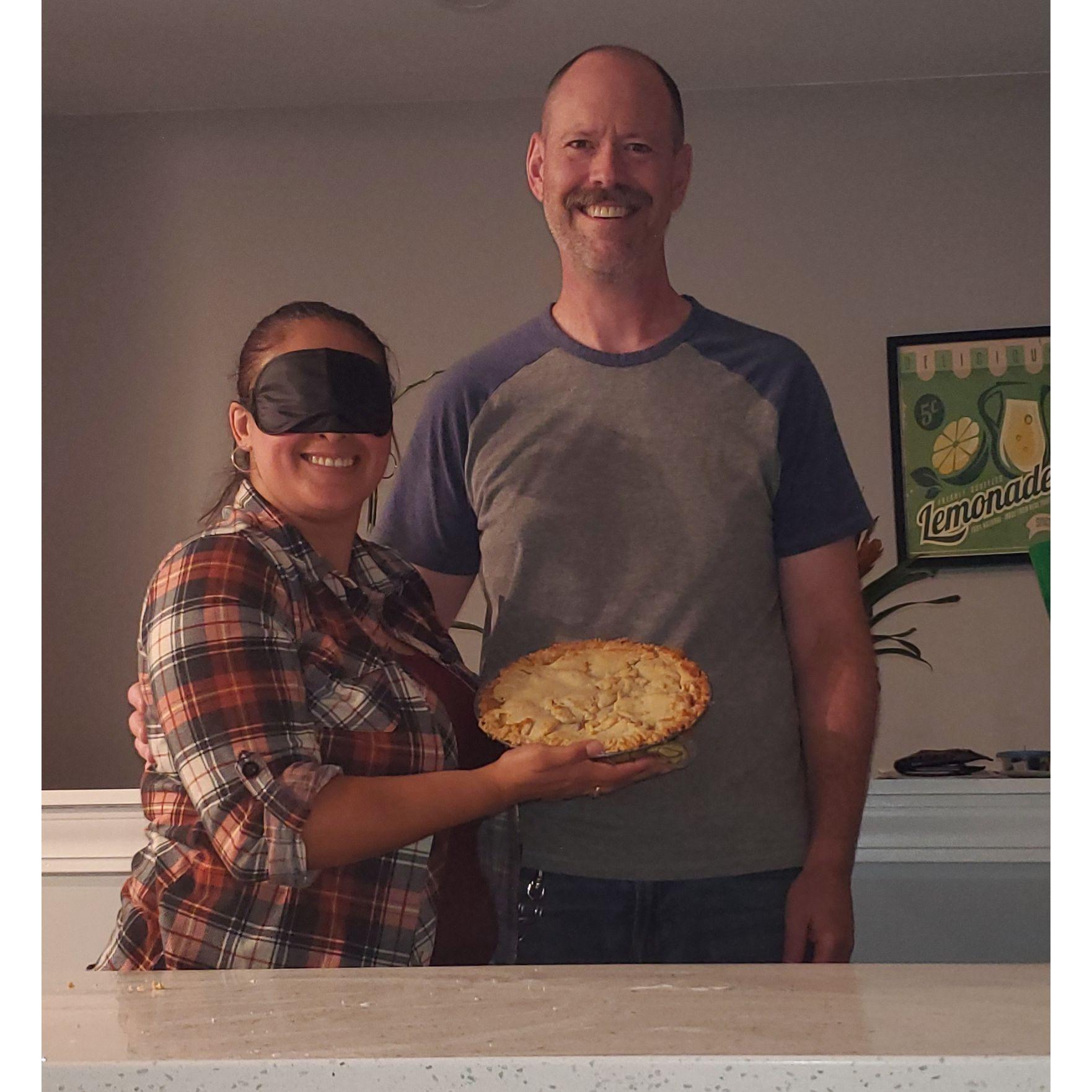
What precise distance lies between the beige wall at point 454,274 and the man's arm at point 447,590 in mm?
246

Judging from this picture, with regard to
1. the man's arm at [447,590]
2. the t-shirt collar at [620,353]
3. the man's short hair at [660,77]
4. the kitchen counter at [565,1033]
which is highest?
the man's short hair at [660,77]

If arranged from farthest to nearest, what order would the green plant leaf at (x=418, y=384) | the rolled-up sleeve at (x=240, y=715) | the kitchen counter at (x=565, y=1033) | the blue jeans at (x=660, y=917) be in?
1. the green plant leaf at (x=418, y=384)
2. the blue jeans at (x=660, y=917)
3. the rolled-up sleeve at (x=240, y=715)
4. the kitchen counter at (x=565, y=1033)

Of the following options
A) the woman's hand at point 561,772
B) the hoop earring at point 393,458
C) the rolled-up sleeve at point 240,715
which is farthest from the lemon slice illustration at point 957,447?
the rolled-up sleeve at point 240,715

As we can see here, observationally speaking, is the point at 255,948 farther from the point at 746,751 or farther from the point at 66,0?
the point at 66,0

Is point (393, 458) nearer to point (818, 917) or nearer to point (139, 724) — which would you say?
point (139, 724)

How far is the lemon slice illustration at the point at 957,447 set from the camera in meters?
1.40

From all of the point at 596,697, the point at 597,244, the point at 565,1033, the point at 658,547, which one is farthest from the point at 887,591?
the point at 565,1033

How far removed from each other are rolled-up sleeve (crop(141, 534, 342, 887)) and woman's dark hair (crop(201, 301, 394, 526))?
7.9 inches

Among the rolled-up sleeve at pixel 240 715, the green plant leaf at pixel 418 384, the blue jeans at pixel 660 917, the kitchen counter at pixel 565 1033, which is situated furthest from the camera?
the green plant leaf at pixel 418 384

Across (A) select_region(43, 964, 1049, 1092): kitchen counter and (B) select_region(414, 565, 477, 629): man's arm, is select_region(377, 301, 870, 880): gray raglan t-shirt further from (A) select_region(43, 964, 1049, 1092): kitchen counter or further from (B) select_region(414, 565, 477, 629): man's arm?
(A) select_region(43, 964, 1049, 1092): kitchen counter

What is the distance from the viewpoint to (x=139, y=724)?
4.02 feet

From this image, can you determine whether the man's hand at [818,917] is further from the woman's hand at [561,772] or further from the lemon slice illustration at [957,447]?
the lemon slice illustration at [957,447]

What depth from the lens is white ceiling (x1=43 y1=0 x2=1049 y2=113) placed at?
1381 millimetres

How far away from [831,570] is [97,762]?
0.87 metres
